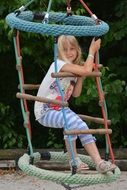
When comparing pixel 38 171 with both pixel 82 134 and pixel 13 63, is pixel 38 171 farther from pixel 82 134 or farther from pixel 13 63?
pixel 13 63

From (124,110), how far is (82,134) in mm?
3028

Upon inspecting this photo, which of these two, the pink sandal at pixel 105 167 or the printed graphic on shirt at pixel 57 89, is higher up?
the printed graphic on shirt at pixel 57 89

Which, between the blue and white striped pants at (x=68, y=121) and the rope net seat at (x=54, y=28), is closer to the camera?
the rope net seat at (x=54, y=28)

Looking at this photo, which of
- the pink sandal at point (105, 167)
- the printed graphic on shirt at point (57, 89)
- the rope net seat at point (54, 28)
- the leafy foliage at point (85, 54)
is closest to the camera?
the rope net seat at point (54, 28)

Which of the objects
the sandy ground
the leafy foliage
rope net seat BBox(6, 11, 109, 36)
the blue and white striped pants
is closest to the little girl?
the blue and white striped pants

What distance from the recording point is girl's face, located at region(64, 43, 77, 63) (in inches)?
180

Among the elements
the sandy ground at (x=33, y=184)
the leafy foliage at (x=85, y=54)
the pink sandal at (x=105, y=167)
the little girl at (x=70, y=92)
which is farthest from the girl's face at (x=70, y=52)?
the leafy foliage at (x=85, y=54)

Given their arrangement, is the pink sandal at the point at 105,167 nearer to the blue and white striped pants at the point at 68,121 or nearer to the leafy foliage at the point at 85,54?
the blue and white striped pants at the point at 68,121

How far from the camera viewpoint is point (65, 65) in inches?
174

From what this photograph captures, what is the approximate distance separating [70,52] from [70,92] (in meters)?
0.29

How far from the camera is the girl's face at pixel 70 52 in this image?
4574 millimetres

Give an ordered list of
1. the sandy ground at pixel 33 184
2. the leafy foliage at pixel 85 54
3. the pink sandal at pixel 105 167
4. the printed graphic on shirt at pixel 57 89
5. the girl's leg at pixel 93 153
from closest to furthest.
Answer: the pink sandal at pixel 105 167 < the girl's leg at pixel 93 153 < the printed graphic on shirt at pixel 57 89 < the sandy ground at pixel 33 184 < the leafy foliage at pixel 85 54

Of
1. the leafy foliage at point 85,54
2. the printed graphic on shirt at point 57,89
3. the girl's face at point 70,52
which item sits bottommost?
the leafy foliage at point 85,54

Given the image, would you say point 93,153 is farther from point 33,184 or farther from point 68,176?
point 33,184
